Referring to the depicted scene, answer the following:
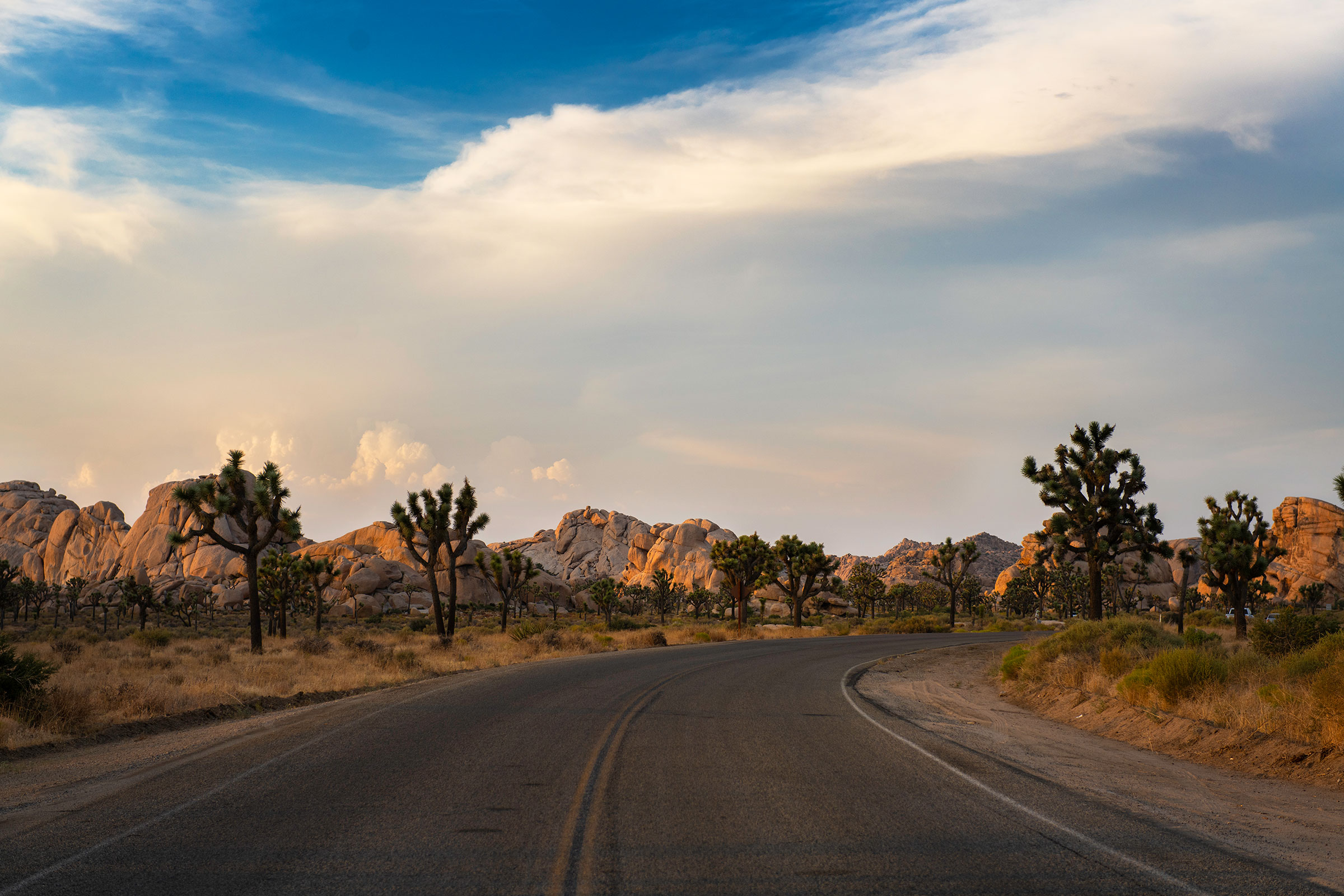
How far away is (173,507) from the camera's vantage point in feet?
483

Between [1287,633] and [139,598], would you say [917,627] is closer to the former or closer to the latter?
[1287,633]

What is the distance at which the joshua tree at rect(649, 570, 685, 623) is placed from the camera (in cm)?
9981

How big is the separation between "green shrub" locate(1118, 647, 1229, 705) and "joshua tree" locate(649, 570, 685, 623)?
→ 78.2 metres

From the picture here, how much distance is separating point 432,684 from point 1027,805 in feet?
52.8

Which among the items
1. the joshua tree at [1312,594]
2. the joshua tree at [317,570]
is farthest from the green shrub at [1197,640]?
the joshua tree at [1312,594]

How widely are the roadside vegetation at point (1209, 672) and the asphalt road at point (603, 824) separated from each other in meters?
4.25

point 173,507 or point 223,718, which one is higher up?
point 173,507

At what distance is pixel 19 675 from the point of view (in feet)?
47.6

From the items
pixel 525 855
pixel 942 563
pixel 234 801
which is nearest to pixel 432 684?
pixel 234 801

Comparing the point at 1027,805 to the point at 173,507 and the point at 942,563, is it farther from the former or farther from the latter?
the point at 173,507

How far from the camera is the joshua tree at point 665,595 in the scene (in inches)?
3930

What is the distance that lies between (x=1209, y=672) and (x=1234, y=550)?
1275 inches

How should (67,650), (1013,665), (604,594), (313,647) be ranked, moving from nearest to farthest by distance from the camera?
(1013,665) → (313,647) → (67,650) → (604,594)

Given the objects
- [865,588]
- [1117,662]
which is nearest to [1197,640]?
[1117,662]
